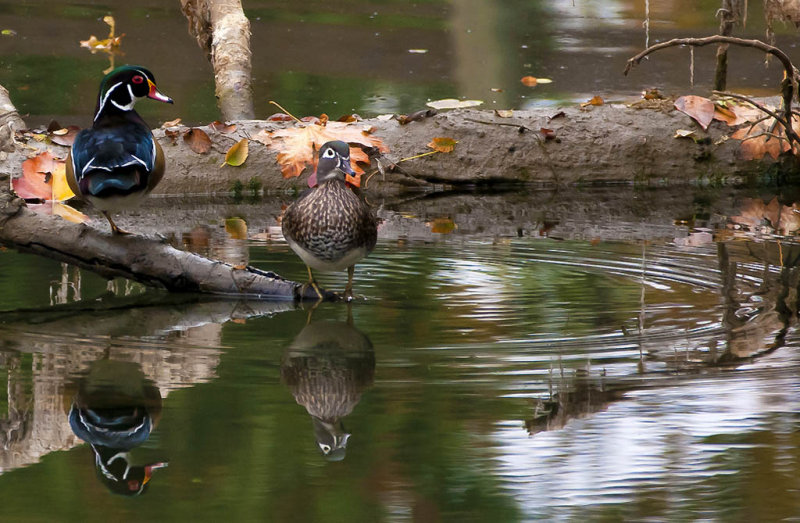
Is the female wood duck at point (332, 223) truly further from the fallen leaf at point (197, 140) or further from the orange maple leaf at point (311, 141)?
the fallen leaf at point (197, 140)

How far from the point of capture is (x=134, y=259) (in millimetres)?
5637

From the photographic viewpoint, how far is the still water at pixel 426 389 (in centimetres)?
344

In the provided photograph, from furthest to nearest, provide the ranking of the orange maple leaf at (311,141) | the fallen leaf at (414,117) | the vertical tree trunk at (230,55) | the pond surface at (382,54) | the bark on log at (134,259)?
the pond surface at (382,54) < the vertical tree trunk at (230,55) < the fallen leaf at (414,117) < the orange maple leaf at (311,141) < the bark on log at (134,259)

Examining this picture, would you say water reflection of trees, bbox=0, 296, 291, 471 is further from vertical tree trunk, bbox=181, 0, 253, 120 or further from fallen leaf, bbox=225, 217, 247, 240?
vertical tree trunk, bbox=181, 0, 253, 120

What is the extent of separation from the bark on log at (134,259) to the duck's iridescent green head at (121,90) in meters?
0.55

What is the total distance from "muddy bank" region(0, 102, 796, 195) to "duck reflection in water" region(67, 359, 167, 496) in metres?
3.92

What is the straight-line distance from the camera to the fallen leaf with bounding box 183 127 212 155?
27.0 feet

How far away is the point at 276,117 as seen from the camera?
8.48 metres

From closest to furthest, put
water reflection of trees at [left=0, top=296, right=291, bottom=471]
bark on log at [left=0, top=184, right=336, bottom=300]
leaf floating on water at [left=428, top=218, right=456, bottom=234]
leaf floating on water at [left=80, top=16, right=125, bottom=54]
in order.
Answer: water reflection of trees at [left=0, top=296, right=291, bottom=471] → bark on log at [left=0, top=184, right=336, bottom=300] → leaf floating on water at [left=428, top=218, right=456, bottom=234] → leaf floating on water at [left=80, top=16, right=125, bottom=54]

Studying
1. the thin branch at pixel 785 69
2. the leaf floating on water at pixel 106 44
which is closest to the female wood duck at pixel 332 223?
the thin branch at pixel 785 69

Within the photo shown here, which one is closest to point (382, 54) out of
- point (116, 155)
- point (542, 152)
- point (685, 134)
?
point (542, 152)

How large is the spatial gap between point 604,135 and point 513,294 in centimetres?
323

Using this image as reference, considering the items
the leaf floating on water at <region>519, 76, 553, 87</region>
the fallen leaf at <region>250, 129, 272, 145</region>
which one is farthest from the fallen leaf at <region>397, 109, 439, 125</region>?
the leaf floating on water at <region>519, 76, 553, 87</region>

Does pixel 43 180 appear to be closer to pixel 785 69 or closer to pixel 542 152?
pixel 542 152
